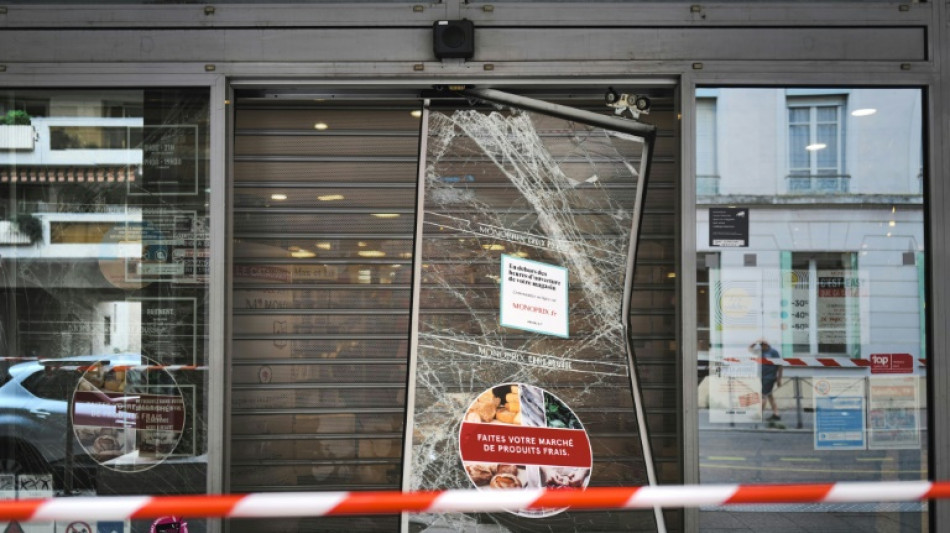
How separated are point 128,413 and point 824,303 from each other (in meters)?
4.14

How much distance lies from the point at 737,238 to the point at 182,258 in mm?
3246

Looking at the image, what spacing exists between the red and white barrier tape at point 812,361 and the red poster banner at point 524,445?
1019 mm

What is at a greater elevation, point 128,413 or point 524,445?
point 128,413

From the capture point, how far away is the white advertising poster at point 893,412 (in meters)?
4.89

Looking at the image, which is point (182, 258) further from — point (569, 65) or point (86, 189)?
point (569, 65)

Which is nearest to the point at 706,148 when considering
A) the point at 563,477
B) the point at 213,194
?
the point at 563,477

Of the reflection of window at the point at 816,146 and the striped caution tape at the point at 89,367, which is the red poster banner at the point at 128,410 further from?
the reflection of window at the point at 816,146

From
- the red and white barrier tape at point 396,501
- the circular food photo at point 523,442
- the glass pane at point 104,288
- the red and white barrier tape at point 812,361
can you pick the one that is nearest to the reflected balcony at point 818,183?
the red and white barrier tape at point 812,361

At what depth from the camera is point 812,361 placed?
16.1ft

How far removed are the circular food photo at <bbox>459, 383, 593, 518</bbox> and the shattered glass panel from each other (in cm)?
2

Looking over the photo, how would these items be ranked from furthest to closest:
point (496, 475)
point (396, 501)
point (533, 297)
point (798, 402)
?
point (798, 402) < point (533, 297) < point (496, 475) < point (396, 501)

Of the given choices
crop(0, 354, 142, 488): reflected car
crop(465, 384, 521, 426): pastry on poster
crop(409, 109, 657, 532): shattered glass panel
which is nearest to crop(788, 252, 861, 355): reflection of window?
crop(409, 109, 657, 532): shattered glass panel

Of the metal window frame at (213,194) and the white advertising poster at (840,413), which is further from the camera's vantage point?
the white advertising poster at (840,413)

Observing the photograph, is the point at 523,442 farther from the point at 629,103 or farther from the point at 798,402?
the point at 629,103
